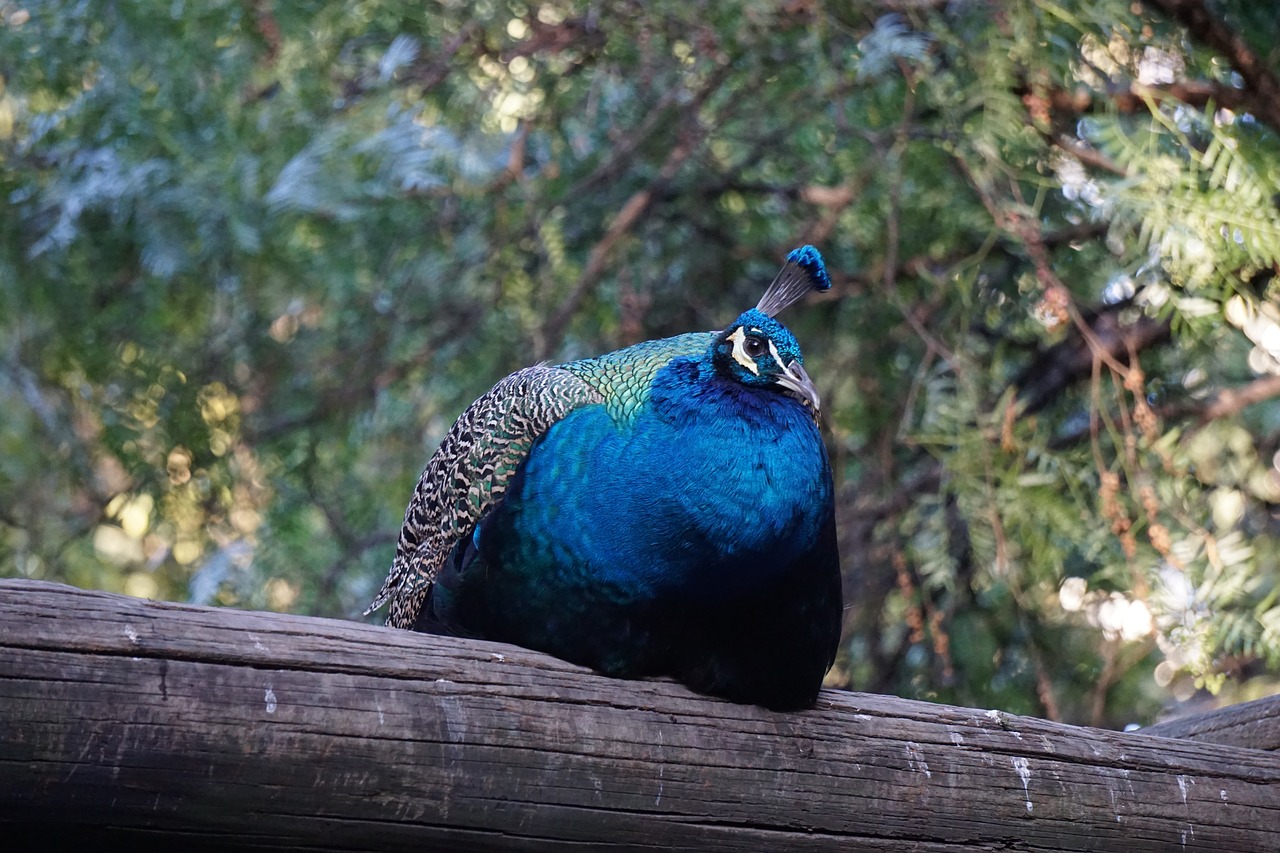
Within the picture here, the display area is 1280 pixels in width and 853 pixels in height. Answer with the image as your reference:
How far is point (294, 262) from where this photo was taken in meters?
3.50

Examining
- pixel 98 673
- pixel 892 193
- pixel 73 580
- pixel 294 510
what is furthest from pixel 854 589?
pixel 98 673

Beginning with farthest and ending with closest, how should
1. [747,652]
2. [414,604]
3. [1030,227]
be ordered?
[1030,227] → [414,604] → [747,652]

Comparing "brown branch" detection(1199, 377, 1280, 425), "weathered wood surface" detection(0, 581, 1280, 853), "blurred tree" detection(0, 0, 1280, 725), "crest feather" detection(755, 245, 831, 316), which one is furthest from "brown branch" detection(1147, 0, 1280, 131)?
"weathered wood surface" detection(0, 581, 1280, 853)

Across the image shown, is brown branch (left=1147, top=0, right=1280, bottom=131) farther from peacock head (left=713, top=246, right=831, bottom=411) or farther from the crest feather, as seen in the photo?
peacock head (left=713, top=246, right=831, bottom=411)

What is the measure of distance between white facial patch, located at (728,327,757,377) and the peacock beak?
3 cm

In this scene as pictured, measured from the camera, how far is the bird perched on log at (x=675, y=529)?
1788 mm

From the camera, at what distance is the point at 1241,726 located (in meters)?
2.02

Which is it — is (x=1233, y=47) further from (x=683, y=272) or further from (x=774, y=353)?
(x=774, y=353)

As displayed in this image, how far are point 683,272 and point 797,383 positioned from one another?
171 cm

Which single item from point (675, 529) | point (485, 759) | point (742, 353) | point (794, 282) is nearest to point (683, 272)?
point (794, 282)

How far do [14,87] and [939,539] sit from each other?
87.2 inches

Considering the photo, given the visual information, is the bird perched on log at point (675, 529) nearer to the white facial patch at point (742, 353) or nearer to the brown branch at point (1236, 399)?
the white facial patch at point (742, 353)

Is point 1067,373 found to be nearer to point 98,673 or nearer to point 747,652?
point 747,652

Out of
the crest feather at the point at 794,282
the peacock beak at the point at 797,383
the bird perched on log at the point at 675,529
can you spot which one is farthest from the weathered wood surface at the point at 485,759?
the crest feather at the point at 794,282
